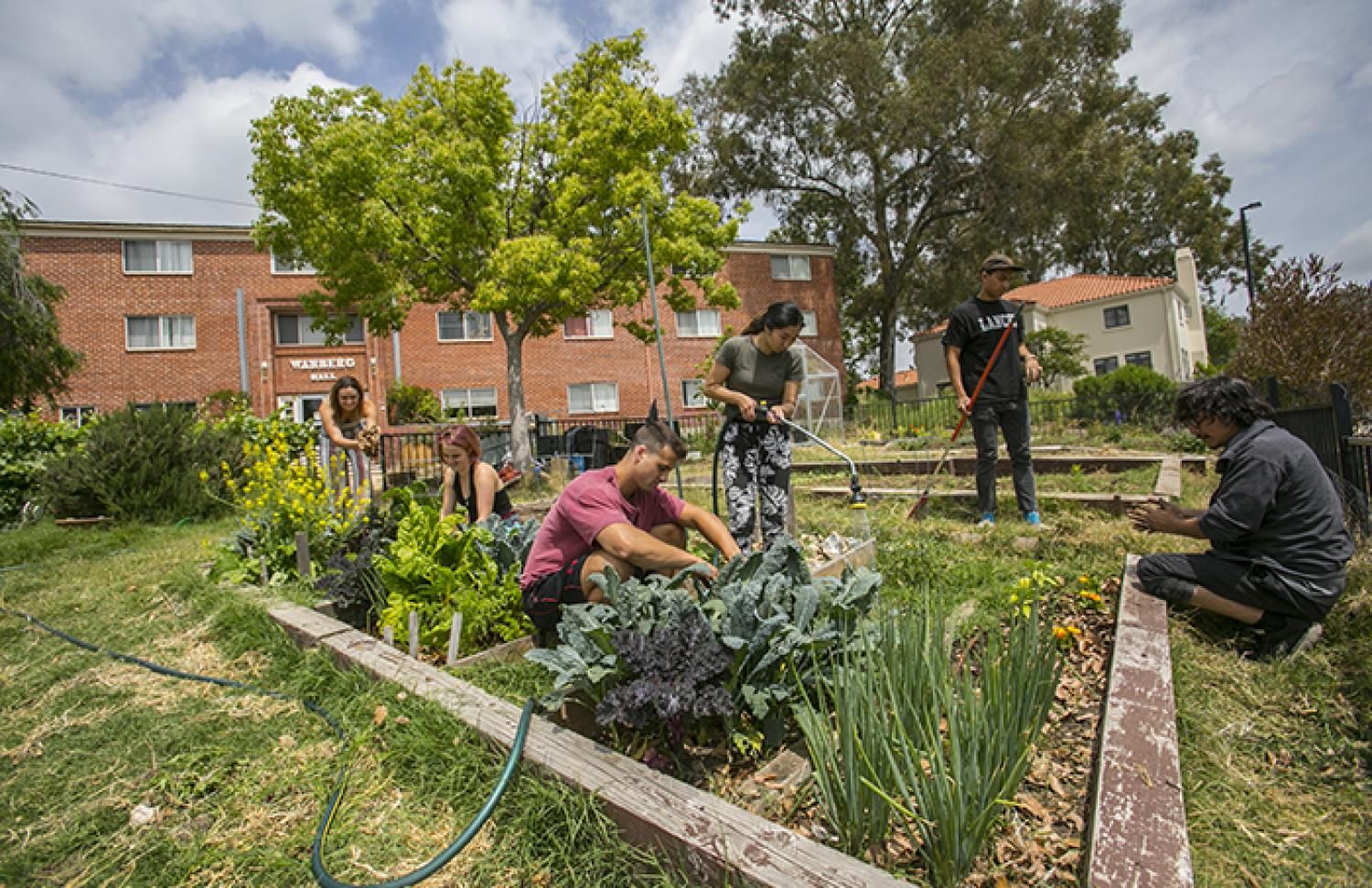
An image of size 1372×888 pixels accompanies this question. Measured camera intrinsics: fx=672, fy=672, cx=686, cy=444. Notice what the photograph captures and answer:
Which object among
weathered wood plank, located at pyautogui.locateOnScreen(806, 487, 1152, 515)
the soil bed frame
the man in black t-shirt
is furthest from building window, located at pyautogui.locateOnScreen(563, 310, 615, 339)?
the soil bed frame

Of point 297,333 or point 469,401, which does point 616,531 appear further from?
point 297,333

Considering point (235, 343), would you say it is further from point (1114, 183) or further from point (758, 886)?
point (1114, 183)

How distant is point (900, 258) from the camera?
26859 millimetres

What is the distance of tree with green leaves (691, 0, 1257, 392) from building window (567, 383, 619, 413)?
9.42 m

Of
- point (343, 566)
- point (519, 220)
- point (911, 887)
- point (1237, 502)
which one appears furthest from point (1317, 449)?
point (519, 220)

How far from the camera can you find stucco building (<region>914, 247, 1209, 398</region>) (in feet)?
99.2

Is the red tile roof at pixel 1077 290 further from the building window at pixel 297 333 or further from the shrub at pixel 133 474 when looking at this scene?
the shrub at pixel 133 474

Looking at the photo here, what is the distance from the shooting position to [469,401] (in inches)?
882

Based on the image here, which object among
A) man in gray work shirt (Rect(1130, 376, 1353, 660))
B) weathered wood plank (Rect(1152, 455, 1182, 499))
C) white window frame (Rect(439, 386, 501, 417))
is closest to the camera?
man in gray work shirt (Rect(1130, 376, 1353, 660))

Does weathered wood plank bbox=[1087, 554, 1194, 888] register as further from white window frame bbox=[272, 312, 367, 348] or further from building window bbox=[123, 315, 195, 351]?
building window bbox=[123, 315, 195, 351]

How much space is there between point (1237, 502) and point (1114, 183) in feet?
88.0

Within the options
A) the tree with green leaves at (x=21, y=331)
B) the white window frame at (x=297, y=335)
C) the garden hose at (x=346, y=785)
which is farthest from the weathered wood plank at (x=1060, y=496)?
the white window frame at (x=297, y=335)

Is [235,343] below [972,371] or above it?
above

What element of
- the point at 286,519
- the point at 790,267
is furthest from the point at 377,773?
the point at 790,267
